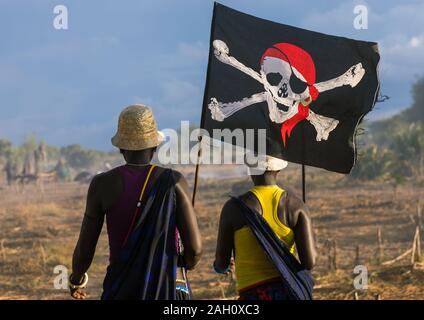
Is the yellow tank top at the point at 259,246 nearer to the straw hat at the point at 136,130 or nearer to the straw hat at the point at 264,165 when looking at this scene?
the straw hat at the point at 264,165

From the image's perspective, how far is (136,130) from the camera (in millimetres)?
3553

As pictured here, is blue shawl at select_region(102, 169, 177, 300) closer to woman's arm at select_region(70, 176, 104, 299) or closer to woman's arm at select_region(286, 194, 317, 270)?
woman's arm at select_region(70, 176, 104, 299)

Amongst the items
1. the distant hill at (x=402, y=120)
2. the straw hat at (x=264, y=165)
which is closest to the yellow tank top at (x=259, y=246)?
the straw hat at (x=264, y=165)

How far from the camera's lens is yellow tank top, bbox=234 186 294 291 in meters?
3.75

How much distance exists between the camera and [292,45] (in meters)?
4.61

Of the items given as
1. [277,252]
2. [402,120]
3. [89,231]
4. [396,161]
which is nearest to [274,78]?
[277,252]

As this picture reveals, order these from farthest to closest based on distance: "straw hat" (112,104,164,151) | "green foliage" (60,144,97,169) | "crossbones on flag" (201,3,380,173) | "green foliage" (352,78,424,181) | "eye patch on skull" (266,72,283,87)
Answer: "green foliage" (60,144,97,169) < "green foliage" (352,78,424,181) < "eye patch on skull" (266,72,283,87) < "crossbones on flag" (201,3,380,173) < "straw hat" (112,104,164,151)

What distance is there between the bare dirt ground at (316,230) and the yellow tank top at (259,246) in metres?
6.04

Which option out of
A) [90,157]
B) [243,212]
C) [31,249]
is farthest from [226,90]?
[90,157]

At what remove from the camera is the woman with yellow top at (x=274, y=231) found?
375 centimetres

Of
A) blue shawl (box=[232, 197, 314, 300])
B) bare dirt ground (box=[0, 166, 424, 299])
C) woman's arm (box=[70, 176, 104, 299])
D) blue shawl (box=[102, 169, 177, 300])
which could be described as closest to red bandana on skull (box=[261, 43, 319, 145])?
blue shawl (box=[232, 197, 314, 300])

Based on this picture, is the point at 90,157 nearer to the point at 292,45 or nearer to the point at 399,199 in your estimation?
the point at 399,199

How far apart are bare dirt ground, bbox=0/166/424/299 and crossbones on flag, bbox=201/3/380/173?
17.7ft

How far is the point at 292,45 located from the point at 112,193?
71.3 inches
